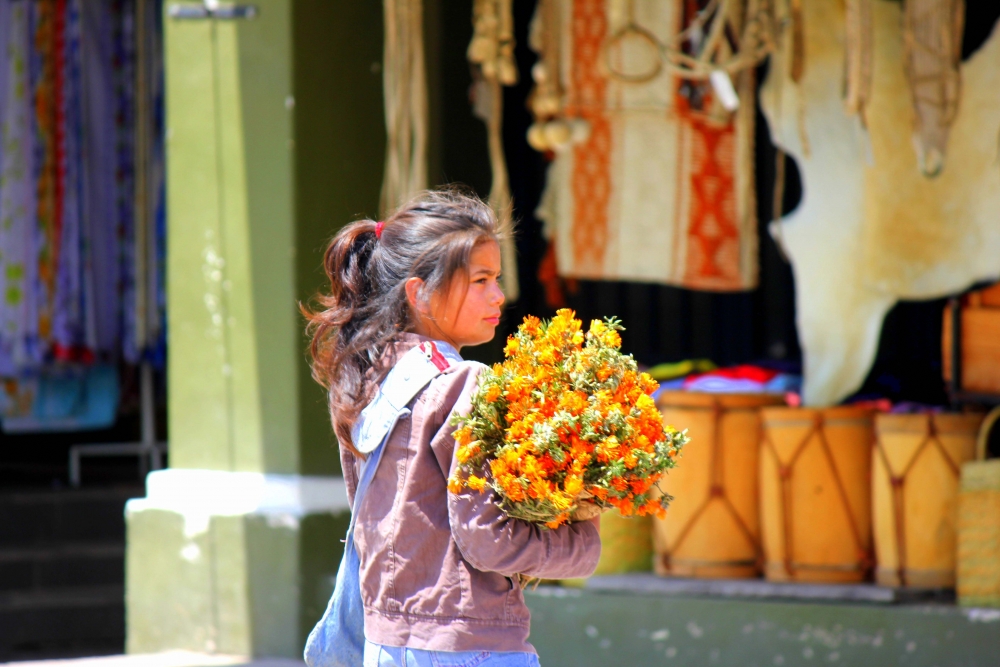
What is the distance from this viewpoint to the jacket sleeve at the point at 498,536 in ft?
5.96

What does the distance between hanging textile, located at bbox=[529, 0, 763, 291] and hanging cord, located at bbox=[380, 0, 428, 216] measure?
43 cm

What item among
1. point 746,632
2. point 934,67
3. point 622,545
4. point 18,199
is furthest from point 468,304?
point 18,199

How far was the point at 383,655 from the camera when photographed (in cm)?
193

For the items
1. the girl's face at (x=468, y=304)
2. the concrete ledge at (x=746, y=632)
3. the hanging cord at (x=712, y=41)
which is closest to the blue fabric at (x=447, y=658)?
the girl's face at (x=468, y=304)

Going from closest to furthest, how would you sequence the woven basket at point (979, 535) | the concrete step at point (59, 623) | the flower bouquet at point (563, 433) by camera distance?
1. the flower bouquet at point (563, 433)
2. the woven basket at point (979, 535)
3. the concrete step at point (59, 623)

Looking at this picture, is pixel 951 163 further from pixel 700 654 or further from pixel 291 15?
pixel 291 15

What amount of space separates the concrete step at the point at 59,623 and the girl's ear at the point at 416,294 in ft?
11.1

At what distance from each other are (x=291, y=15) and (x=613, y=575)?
7.27 feet

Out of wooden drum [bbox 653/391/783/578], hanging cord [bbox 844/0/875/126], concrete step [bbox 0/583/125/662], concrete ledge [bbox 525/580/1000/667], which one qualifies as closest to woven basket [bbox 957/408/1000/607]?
concrete ledge [bbox 525/580/1000/667]

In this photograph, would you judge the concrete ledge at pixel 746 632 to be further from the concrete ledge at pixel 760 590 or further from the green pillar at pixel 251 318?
the green pillar at pixel 251 318

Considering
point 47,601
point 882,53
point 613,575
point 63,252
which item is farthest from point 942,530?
point 63,252

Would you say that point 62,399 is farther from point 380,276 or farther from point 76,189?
point 380,276

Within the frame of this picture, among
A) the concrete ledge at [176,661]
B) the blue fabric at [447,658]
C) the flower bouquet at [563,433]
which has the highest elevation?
the flower bouquet at [563,433]

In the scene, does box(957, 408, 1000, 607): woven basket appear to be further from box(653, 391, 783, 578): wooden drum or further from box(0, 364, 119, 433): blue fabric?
box(0, 364, 119, 433): blue fabric
